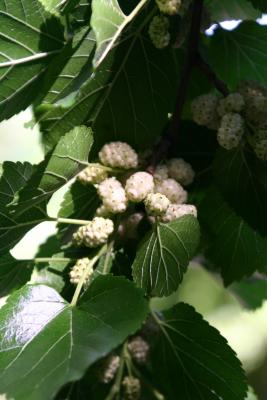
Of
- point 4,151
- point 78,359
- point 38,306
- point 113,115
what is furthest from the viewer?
point 4,151

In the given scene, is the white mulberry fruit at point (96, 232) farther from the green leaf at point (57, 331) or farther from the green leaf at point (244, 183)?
the green leaf at point (244, 183)

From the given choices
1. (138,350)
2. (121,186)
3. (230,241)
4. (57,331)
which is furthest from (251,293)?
(57,331)

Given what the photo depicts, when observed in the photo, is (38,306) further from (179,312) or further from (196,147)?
(196,147)

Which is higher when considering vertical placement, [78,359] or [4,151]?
[78,359]

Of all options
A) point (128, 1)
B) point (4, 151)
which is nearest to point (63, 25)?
point (128, 1)

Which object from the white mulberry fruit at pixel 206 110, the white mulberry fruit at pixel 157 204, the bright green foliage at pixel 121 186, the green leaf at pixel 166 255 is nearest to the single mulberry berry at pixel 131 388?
the bright green foliage at pixel 121 186

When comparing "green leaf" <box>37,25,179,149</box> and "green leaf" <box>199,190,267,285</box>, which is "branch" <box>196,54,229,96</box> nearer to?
"green leaf" <box>37,25,179,149</box>

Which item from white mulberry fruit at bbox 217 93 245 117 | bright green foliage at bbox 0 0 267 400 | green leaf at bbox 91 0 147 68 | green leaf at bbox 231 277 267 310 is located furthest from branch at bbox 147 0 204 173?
green leaf at bbox 231 277 267 310
